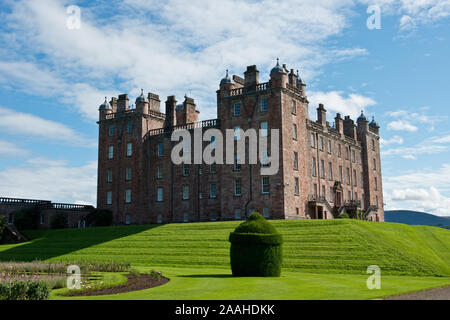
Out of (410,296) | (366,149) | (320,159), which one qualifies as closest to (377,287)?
(410,296)

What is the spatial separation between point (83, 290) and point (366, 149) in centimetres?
5473

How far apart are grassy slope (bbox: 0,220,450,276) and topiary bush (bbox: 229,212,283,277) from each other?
17.7 feet

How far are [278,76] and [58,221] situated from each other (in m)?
29.8

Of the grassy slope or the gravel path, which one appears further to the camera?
the grassy slope

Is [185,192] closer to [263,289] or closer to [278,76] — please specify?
[278,76]

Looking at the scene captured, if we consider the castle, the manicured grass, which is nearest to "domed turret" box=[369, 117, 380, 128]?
the castle

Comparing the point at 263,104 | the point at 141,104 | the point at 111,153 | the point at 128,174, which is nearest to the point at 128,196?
the point at 128,174

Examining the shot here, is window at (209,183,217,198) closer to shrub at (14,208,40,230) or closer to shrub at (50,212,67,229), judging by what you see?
shrub at (50,212,67,229)

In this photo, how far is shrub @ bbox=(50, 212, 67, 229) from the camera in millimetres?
53656

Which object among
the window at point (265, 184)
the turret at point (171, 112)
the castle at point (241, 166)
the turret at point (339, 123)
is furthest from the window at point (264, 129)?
the turret at point (339, 123)

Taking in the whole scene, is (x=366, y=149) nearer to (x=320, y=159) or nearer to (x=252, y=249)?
(x=320, y=159)

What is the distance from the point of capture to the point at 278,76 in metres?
44.1
